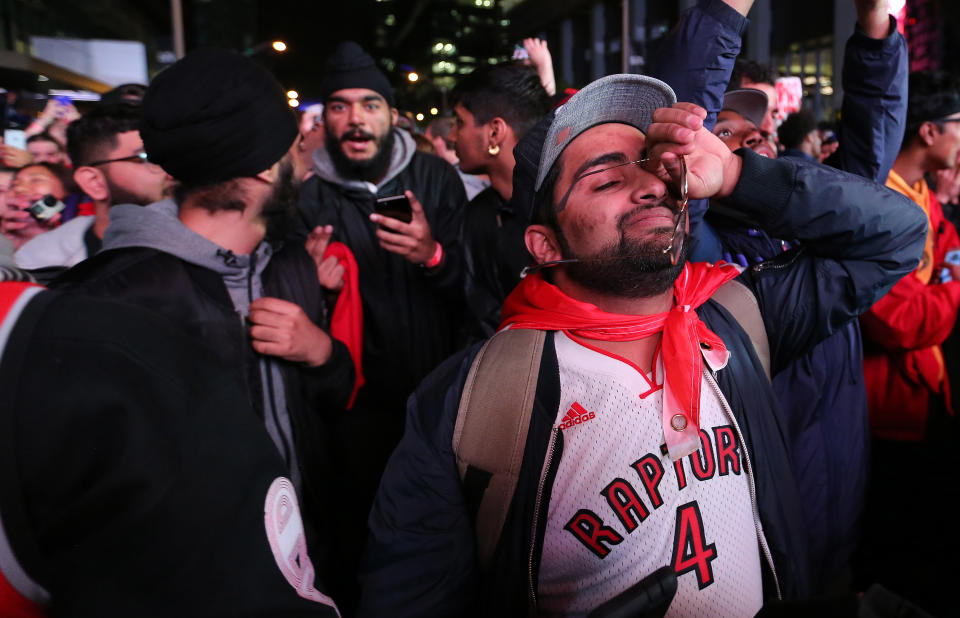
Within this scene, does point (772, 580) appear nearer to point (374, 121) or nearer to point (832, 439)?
point (832, 439)

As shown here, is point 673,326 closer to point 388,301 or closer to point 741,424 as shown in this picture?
point 741,424

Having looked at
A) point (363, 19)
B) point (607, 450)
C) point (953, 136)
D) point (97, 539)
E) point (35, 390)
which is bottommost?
point (607, 450)

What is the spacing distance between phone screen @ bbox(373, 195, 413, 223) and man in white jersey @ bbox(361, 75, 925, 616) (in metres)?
1.10

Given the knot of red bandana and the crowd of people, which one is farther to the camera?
the knot of red bandana

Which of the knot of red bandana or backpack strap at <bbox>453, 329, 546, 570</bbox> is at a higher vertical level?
the knot of red bandana

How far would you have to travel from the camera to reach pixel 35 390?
0.69m

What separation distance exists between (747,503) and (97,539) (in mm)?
1451

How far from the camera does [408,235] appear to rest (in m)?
2.87

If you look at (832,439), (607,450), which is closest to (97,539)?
(607,450)

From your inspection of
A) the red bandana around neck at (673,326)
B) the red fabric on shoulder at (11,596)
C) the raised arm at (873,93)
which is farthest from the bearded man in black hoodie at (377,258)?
the red fabric on shoulder at (11,596)

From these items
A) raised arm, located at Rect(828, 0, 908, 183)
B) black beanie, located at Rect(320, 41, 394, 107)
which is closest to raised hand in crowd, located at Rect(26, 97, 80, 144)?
black beanie, located at Rect(320, 41, 394, 107)

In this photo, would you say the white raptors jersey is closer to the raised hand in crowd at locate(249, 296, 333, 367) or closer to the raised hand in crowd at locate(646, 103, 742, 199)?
the raised hand in crowd at locate(646, 103, 742, 199)

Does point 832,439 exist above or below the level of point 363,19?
below

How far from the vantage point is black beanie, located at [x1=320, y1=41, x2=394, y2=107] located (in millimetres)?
3926
